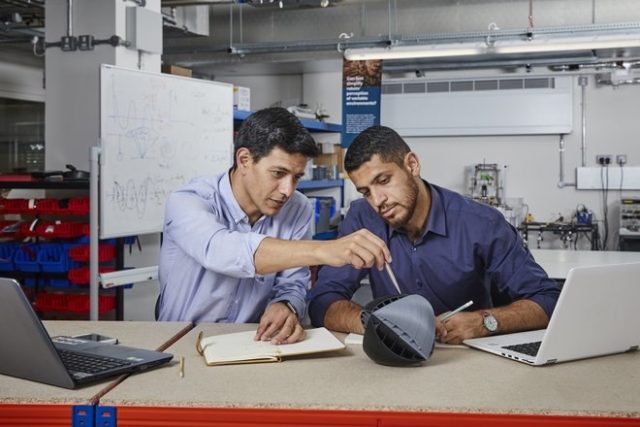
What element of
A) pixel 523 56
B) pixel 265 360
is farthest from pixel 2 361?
pixel 523 56

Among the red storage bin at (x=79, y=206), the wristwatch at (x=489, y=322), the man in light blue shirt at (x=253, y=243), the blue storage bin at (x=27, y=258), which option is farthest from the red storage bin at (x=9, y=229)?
the wristwatch at (x=489, y=322)

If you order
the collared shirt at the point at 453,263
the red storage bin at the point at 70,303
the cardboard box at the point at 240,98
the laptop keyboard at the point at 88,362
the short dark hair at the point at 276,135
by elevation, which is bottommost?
the red storage bin at the point at 70,303

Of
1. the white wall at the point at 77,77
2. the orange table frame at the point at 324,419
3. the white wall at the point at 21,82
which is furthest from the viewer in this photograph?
the white wall at the point at 21,82

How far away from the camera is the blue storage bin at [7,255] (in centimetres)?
396

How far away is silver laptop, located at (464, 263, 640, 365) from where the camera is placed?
1591mm

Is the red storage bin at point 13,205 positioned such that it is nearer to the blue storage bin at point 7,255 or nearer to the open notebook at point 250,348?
the blue storage bin at point 7,255

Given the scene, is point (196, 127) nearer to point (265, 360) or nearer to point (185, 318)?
point (185, 318)

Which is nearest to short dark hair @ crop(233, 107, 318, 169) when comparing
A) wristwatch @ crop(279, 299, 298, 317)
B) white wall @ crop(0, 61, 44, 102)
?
wristwatch @ crop(279, 299, 298, 317)

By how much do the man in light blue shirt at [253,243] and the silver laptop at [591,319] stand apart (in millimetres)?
434

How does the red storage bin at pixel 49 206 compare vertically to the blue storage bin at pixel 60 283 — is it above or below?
above

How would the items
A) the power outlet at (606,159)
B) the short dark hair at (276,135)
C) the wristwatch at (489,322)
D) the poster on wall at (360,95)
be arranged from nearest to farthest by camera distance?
1. the wristwatch at (489,322)
2. the short dark hair at (276,135)
3. the poster on wall at (360,95)
4. the power outlet at (606,159)

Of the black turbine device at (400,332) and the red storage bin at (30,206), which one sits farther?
the red storage bin at (30,206)

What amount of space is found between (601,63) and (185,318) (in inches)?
268

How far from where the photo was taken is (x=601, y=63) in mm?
7750
